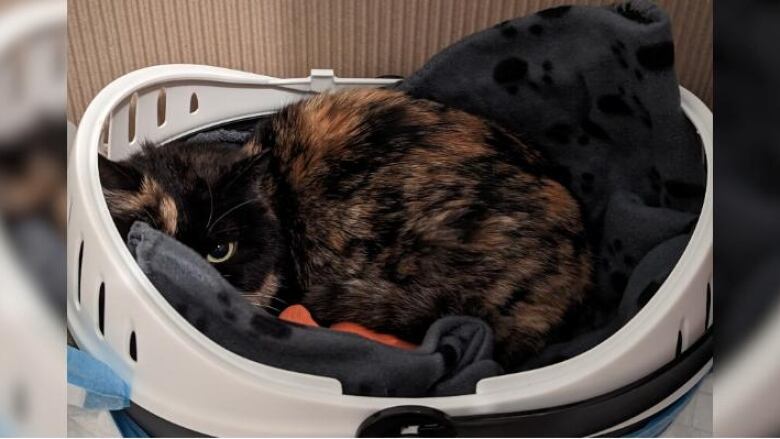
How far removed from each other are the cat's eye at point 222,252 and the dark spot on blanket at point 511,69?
0.60 metres

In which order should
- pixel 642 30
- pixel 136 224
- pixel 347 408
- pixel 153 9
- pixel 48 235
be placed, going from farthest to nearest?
pixel 153 9, pixel 642 30, pixel 136 224, pixel 347 408, pixel 48 235

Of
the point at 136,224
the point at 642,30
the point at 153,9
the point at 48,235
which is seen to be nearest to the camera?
the point at 48,235

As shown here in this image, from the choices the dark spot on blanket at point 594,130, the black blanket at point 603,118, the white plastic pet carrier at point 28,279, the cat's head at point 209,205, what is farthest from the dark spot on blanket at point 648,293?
the white plastic pet carrier at point 28,279

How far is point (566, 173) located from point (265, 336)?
2.20ft

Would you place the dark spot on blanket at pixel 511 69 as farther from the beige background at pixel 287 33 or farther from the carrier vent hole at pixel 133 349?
the carrier vent hole at pixel 133 349

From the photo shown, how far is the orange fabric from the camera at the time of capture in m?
1.15

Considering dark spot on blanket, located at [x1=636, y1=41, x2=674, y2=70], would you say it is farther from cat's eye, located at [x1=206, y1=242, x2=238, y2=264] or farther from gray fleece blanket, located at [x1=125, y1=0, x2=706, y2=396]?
cat's eye, located at [x1=206, y1=242, x2=238, y2=264]

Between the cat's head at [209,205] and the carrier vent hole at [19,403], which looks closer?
the carrier vent hole at [19,403]

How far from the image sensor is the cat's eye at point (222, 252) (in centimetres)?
113

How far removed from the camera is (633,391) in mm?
1013

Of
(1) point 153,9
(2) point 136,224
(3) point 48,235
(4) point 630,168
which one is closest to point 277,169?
(2) point 136,224

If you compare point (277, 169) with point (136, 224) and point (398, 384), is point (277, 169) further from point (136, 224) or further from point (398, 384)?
point (398, 384)

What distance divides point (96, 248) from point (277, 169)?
362 mm

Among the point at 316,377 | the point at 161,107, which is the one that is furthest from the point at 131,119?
the point at 316,377
